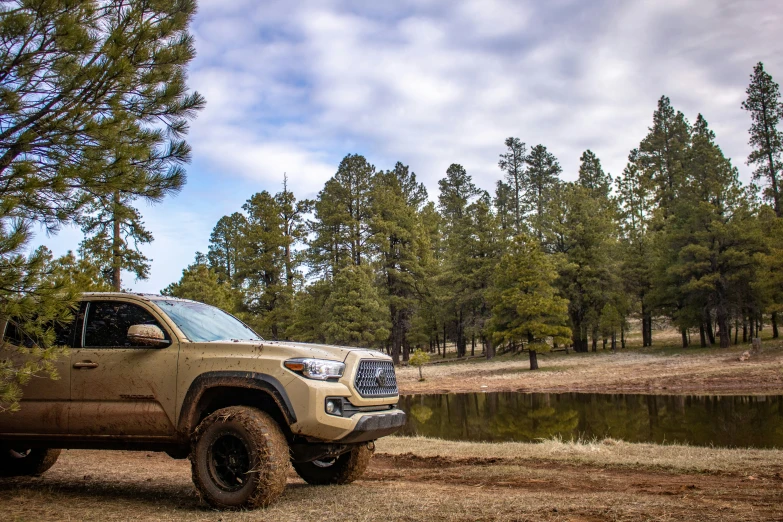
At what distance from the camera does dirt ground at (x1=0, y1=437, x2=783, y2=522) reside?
18.5 ft

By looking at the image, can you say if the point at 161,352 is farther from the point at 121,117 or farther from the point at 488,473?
the point at 488,473

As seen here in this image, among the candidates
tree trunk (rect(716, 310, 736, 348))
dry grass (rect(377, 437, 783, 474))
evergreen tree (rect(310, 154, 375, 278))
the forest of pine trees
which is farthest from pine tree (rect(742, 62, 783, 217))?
dry grass (rect(377, 437, 783, 474))

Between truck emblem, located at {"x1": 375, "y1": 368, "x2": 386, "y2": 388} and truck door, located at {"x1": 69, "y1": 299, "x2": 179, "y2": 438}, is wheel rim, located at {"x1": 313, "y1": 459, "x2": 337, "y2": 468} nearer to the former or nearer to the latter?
truck emblem, located at {"x1": 375, "y1": 368, "x2": 386, "y2": 388}

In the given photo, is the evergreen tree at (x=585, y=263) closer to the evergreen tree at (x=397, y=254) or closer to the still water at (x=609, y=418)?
the evergreen tree at (x=397, y=254)

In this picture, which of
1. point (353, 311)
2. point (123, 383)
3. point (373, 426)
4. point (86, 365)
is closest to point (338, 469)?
point (373, 426)

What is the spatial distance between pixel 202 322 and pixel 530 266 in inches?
1398

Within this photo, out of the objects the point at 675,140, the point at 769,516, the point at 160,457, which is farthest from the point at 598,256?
the point at 769,516

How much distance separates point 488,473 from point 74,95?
23.5ft

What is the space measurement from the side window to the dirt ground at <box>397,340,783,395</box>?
2523 cm

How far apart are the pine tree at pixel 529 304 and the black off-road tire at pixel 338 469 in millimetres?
32832

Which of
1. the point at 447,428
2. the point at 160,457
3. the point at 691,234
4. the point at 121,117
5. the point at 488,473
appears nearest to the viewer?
Result: the point at 121,117

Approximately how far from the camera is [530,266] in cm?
4072

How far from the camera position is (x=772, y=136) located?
55.1 metres

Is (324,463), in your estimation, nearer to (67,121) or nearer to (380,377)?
(380,377)
